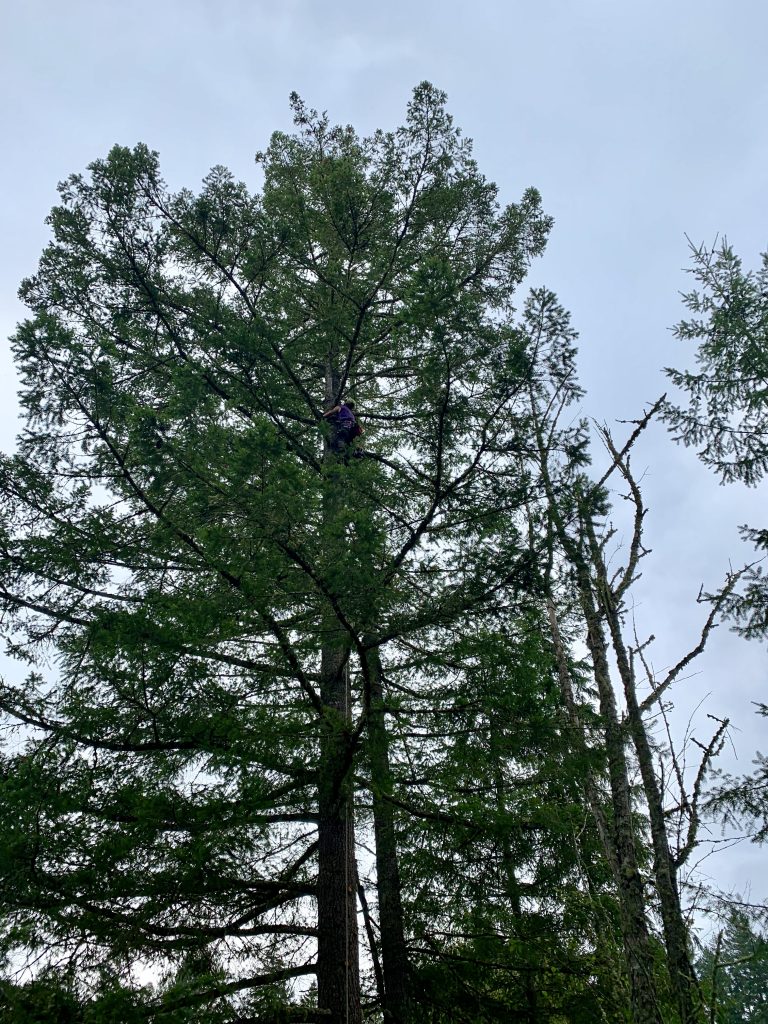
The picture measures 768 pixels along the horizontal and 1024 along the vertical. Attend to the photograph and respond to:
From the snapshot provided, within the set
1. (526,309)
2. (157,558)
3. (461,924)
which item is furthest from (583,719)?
(157,558)

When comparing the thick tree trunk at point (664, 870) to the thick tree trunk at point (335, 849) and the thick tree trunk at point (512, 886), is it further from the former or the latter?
the thick tree trunk at point (335, 849)

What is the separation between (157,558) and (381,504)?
6.72 feet

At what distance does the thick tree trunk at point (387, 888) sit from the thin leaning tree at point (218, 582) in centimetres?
2

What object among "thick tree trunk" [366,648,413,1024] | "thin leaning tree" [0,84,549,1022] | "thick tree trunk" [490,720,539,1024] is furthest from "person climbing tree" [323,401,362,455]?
"thick tree trunk" [490,720,539,1024]

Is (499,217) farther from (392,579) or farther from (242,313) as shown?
(392,579)

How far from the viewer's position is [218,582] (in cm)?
575

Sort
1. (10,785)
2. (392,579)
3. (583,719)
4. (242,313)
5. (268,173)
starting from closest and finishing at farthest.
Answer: (10,785)
(392,579)
(583,719)
(242,313)
(268,173)

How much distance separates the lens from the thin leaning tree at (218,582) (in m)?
4.60

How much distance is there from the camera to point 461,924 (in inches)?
222

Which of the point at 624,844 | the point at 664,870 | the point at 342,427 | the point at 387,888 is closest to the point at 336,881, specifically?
the point at 387,888

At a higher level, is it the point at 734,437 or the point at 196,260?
the point at 196,260

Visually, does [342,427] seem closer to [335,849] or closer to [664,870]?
[335,849]

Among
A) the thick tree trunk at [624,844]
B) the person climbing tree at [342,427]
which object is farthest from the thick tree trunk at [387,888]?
the person climbing tree at [342,427]

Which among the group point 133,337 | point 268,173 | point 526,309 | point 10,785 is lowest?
point 10,785
